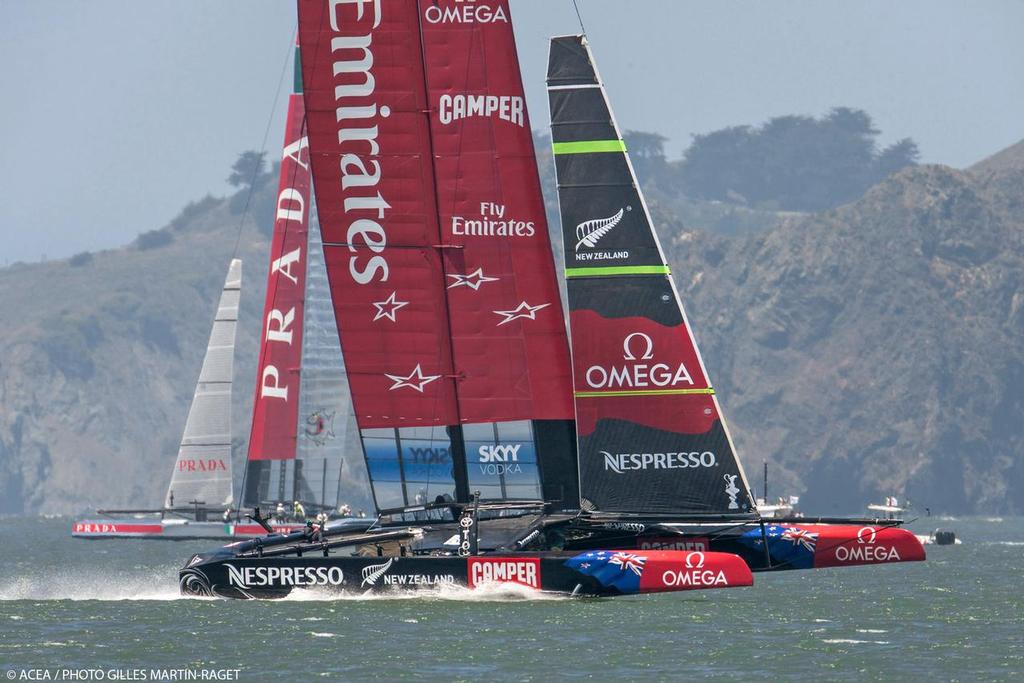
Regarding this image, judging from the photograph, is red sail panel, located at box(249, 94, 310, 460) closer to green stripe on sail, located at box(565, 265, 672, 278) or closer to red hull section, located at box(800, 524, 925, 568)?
green stripe on sail, located at box(565, 265, 672, 278)

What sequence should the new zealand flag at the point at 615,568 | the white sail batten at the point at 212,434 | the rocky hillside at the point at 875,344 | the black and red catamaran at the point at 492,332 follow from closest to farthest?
the new zealand flag at the point at 615,568 < the black and red catamaran at the point at 492,332 < the white sail batten at the point at 212,434 < the rocky hillside at the point at 875,344

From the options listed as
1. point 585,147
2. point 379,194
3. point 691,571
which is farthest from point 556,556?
point 585,147

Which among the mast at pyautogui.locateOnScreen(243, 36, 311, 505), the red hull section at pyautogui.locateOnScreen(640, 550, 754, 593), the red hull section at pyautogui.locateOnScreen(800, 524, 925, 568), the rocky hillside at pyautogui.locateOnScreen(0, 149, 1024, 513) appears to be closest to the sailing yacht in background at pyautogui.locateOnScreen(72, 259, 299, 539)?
the mast at pyautogui.locateOnScreen(243, 36, 311, 505)

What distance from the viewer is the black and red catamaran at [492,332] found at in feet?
94.6

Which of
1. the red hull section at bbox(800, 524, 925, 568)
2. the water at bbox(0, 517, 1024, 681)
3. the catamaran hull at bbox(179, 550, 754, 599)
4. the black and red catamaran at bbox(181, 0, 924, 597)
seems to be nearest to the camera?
the water at bbox(0, 517, 1024, 681)

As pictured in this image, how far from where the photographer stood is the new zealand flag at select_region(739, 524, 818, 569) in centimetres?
2872

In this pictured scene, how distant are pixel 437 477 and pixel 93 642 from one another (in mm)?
6537

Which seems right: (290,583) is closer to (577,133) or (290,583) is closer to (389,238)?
(389,238)

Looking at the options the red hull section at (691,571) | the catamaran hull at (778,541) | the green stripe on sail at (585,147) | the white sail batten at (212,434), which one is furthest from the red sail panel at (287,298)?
the red hull section at (691,571)

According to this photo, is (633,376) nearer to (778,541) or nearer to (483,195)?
(778,541)

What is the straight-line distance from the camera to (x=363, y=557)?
1109 inches

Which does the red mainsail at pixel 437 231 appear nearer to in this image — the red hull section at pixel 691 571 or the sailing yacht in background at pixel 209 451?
the red hull section at pixel 691 571

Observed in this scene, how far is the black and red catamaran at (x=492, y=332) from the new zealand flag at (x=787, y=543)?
0.11 feet

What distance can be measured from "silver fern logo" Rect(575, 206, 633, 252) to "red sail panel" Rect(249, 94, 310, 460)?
24.3 metres
